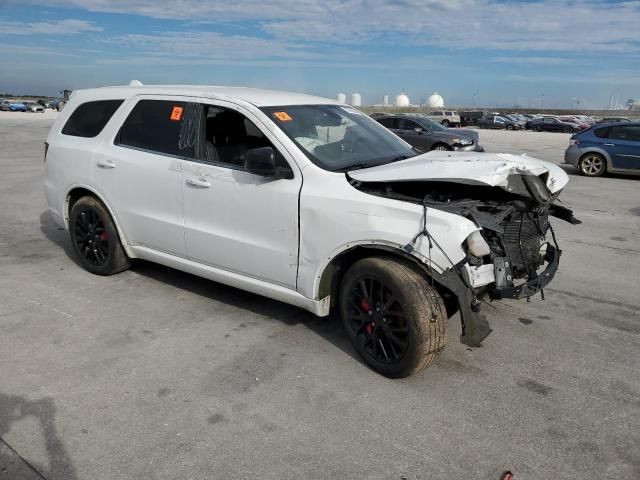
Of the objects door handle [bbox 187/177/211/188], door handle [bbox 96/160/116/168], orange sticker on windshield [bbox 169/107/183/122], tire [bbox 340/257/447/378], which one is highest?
orange sticker on windshield [bbox 169/107/183/122]

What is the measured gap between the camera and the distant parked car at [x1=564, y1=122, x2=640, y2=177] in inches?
527

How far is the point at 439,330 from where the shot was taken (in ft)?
11.1

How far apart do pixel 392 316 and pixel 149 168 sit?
97.6 inches

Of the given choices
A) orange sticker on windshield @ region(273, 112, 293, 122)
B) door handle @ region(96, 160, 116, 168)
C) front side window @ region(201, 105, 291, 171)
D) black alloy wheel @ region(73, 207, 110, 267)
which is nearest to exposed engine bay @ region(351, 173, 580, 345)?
orange sticker on windshield @ region(273, 112, 293, 122)

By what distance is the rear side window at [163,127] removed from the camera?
14.7 ft

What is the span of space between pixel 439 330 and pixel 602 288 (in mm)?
2834

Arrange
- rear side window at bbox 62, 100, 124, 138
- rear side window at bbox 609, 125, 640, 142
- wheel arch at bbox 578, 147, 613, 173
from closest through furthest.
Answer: rear side window at bbox 62, 100, 124, 138 → rear side window at bbox 609, 125, 640, 142 → wheel arch at bbox 578, 147, 613, 173

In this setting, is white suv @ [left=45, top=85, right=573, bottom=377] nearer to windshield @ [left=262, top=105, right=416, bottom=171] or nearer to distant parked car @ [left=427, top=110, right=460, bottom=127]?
windshield @ [left=262, top=105, right=416, bottom=171]

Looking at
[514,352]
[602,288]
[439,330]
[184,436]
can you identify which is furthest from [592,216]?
[184,436]

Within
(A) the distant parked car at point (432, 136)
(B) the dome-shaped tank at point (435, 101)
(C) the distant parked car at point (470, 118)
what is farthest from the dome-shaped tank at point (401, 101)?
(A) the distant parked car at point (432, 136)

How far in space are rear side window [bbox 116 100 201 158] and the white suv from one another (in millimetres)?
13

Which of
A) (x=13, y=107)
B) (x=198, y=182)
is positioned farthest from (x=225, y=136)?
(x=13, y=107)

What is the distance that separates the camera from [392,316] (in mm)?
3518

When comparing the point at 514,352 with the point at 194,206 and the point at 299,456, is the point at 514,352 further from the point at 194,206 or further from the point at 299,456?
the point at 194,206
